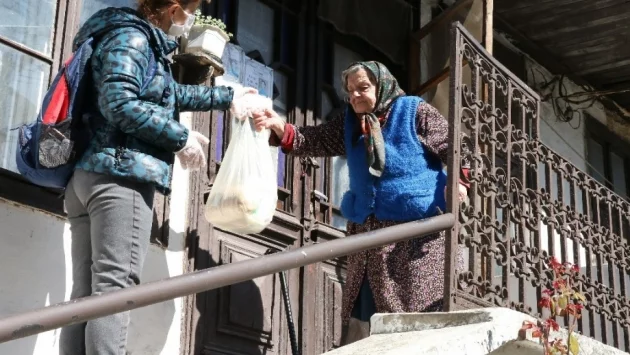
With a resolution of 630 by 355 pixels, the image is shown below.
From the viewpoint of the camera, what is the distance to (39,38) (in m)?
4.79

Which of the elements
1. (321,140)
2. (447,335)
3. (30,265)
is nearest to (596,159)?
(321,140)

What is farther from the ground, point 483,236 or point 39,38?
point 39,38

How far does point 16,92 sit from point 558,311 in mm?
2660

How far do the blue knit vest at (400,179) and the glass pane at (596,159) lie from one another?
17.0 feet

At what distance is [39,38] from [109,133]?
1.06m

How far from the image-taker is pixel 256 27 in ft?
20.5

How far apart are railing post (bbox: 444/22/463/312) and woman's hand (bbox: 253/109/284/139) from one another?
0.83 m

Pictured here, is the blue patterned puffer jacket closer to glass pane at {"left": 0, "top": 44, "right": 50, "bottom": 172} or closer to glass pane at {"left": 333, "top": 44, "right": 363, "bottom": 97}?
glass pane at {"left": 0, "top": 44, "right": 50, "bottom": 172}

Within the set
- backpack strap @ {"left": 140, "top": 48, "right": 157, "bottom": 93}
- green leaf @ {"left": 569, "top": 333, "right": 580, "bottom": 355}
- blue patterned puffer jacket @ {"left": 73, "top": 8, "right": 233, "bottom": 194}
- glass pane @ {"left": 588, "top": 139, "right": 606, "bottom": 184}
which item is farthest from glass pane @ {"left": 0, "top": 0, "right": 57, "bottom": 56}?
glass pane @ {"left": 588, "top": 139, "right": 606, "bottom": 184}

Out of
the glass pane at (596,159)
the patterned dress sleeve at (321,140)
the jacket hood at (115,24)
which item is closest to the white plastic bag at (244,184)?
the patterned dress sleeve at (321,140)

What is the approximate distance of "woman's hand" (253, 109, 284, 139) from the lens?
4.72 m

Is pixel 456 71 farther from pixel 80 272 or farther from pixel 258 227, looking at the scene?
pixel 80 272

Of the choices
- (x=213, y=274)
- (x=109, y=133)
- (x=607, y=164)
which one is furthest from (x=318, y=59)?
(x=607, y=164)

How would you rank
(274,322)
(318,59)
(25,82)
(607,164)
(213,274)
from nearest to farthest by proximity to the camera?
(213,274), (25,82), (274,322), (318,59), (607,164)
